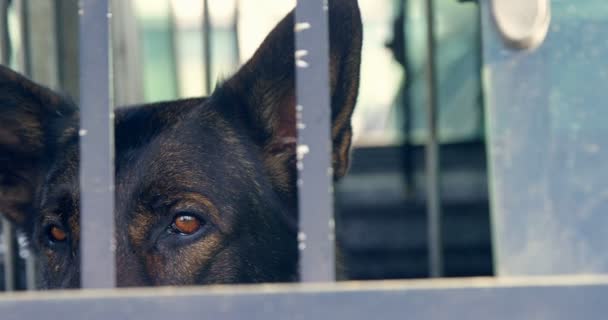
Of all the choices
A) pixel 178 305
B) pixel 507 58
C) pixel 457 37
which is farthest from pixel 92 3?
pixel 457 37

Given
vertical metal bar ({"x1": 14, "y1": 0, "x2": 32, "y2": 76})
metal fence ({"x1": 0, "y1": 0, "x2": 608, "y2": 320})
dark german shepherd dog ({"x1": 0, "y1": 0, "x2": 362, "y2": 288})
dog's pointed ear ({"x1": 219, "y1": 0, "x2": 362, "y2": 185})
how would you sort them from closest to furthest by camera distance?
1. metal fence ({"x1": 0, "y1": 0, "x2": 608, "y2": 320})
2. dog's pointed ear ({"x1": 219, "y1": 0, "x2": 362, "y2": 185})
3. dark german shepherd dog ({"x1": 0, "y1": 0, "x2": 362, "y2": 288})
4. vertical metal bar ({"x1": 14, "y1": 0, "x2": 32, "y2": 76})

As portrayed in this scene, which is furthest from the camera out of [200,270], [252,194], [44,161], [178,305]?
[44,161]

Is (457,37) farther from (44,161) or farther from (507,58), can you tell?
(507,58)

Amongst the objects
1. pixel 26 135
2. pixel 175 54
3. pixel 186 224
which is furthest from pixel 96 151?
pixel 175 54

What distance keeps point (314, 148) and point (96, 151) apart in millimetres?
353

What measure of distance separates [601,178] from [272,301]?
728mm

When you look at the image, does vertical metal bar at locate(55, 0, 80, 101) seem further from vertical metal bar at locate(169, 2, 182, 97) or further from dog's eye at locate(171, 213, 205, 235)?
dog's eye at locate(171, 213, 205, 235)

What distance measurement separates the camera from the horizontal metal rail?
1.13 metres

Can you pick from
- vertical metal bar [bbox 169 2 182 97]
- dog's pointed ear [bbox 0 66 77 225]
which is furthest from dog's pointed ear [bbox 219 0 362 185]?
vertical metal bar [bbox 169 2 182 97]

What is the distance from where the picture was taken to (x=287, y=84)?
2047 mm

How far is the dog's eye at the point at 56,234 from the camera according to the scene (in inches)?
84.4

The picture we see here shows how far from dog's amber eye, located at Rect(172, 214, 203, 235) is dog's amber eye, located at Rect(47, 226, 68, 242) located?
0.37m

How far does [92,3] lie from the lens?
Result: 1.23 metres

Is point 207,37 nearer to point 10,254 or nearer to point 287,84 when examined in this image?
point 10,254
